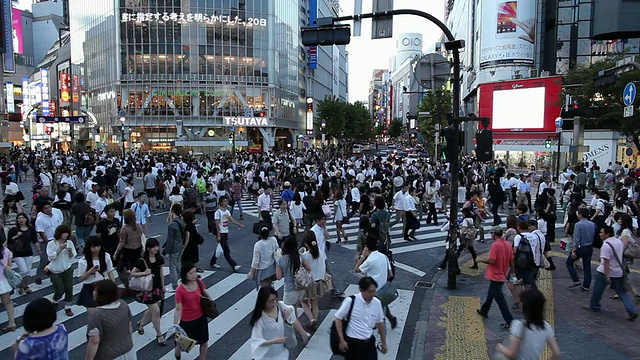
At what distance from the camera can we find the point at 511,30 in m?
51.0

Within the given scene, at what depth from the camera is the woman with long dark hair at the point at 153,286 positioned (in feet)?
21.0

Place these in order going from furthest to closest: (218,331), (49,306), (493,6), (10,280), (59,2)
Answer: (59,2) → (493,6) → (218,331) → (10,280) → (49,306)

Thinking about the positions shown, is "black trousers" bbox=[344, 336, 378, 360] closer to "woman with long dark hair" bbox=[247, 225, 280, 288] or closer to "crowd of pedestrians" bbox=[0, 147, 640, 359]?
"crowd of pedestrians" bbox=[0, 147, 640, 359]

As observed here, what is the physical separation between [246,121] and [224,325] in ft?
177

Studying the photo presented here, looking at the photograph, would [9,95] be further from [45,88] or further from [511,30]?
[511,30]

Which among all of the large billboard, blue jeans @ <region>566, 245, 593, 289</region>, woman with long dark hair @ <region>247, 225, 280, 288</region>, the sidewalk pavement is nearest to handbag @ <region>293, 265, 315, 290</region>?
woman with long dark hair @ <region>247, 225, 280, 288</region>

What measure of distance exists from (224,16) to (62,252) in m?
55.9

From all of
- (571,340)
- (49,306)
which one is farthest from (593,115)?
(49,306)

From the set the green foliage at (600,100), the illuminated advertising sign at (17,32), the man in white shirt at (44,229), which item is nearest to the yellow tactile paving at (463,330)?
the man in white shirt at (44,229)

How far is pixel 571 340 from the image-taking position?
6941mm

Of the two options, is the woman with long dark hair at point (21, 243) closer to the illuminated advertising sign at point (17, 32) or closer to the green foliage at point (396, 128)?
the illuminated advertising sign at point (17, 32)

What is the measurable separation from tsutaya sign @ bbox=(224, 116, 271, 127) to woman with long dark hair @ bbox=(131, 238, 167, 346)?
Answer: 173 ft

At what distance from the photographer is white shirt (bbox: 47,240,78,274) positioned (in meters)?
7.31

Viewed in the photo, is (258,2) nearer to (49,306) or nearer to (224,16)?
(224,16)
